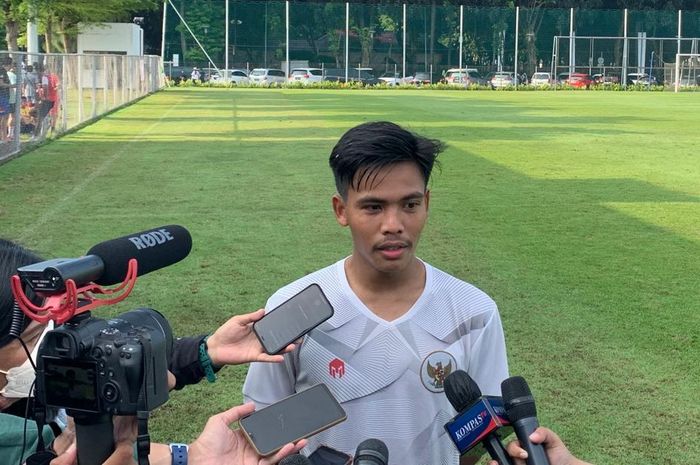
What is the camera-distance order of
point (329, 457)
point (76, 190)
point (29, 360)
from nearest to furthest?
point (29, 360) < point (329, 457) < point (76, 190)

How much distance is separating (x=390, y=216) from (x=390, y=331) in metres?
0.33

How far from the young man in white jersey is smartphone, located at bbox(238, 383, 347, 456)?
494 millimetres

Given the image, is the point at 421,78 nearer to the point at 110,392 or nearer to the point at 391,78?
the point at 391,78

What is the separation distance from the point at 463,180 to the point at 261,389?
39.3ft

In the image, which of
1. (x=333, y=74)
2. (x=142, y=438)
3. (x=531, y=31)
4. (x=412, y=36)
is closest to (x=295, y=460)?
(x=142, y=438)

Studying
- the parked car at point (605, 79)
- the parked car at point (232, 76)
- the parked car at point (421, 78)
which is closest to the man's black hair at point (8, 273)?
the parked car at point (232, 76)

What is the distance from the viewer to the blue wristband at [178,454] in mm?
2566

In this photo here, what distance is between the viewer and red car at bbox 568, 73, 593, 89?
61781 millimetres

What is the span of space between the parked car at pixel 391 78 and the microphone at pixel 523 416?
6433cm

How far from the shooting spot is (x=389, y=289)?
3.12m

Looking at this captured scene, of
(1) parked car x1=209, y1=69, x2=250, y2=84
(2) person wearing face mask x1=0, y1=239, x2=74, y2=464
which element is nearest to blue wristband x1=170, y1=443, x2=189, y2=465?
(2) person wearing face mask x1=0, y1=239, x2=74, y2=464

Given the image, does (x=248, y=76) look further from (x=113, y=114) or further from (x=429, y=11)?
(x=113, y=114)

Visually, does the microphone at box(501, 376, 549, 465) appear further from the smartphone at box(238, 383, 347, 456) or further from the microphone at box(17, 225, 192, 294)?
the microphone at box(17, 225, 192, 294)

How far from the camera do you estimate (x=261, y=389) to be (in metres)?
3.08
